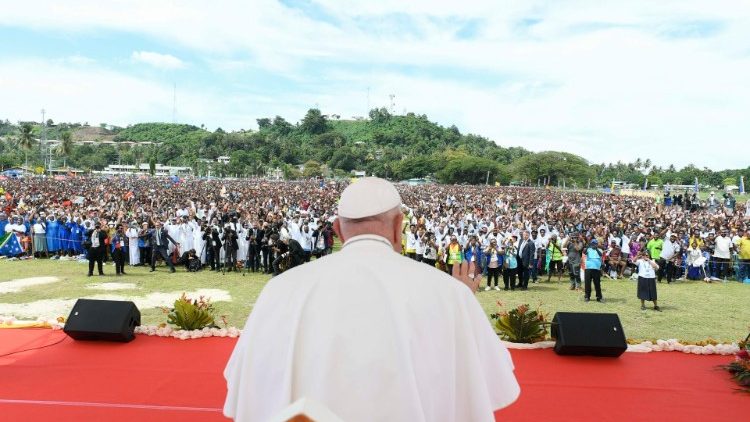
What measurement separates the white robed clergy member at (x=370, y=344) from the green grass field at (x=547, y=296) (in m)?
7.66

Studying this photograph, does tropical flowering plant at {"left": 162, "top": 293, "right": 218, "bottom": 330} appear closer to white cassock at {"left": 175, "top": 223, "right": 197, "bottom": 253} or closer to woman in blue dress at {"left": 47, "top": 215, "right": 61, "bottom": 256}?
white cassock at {"left": 175, "top": 223, "right": 197, "bottom": 253}

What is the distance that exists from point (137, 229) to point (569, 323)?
1254 centimetres

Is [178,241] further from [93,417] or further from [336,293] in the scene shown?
[336,293]

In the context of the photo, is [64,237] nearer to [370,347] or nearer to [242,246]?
[242,246]

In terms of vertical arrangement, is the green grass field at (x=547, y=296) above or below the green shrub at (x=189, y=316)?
below

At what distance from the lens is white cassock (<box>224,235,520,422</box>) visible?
176cm

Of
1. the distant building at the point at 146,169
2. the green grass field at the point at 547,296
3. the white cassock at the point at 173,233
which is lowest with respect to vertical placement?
the green grass field at the point at 547,296

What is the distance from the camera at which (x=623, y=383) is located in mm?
5445

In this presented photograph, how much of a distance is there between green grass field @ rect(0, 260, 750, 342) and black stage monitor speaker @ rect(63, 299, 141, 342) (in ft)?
8.75

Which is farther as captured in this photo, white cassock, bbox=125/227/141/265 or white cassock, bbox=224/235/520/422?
white cassock, bbox=125/227/141/265

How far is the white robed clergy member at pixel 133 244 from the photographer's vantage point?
50.6 feet

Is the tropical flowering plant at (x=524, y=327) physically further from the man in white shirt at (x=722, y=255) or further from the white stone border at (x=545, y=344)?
the man in white shirt at (x=722, y=255)

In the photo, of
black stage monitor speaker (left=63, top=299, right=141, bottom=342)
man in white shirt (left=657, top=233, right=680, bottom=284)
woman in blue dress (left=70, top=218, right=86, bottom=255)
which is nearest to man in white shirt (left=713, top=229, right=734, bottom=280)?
man in white shirt (left=657, top=233, right=680, bottom=284)

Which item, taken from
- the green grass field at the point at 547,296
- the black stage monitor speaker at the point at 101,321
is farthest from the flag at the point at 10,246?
the black stage monitor speaker at the point at 101,321
